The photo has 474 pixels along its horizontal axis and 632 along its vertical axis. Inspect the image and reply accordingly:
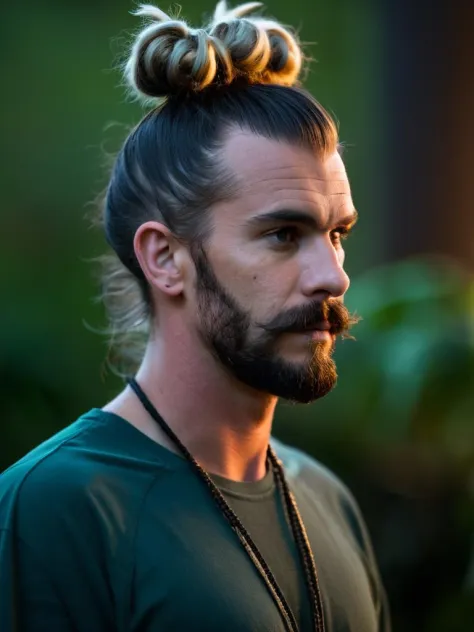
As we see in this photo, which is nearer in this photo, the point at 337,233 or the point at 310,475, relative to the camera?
the point at 337,233

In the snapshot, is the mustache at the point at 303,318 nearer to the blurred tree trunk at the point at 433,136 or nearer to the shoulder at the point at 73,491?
the shoulder at the point at 73,491

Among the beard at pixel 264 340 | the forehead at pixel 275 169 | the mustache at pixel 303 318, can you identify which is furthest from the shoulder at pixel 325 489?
the forehead at pixel 275 169

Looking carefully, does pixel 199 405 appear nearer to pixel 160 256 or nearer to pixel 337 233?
pixel 160 256

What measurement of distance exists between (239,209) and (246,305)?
0.21 metres

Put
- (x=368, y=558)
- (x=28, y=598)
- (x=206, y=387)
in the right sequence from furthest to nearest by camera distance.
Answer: (x=368, y=558) < (x=206, y=387) < (x=28, y=598)

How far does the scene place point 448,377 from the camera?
448 centimetres

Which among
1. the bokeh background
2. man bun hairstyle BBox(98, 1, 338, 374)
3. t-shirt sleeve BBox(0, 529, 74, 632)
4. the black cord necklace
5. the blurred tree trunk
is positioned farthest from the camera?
the blurred tree trunk

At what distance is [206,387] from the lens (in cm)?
243

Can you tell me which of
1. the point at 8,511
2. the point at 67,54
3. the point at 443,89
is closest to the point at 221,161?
the point at 8,511

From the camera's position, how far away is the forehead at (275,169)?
2350 millimetres

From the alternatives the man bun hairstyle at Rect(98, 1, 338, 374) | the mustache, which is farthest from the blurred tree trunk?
the mustache

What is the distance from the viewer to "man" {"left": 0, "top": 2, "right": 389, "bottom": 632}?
2.13m

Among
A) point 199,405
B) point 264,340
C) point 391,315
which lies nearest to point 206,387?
point 199,405

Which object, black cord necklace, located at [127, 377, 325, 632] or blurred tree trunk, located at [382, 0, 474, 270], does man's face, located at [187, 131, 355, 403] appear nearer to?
black cord necklace, located at [127, 377, 325, 632]
